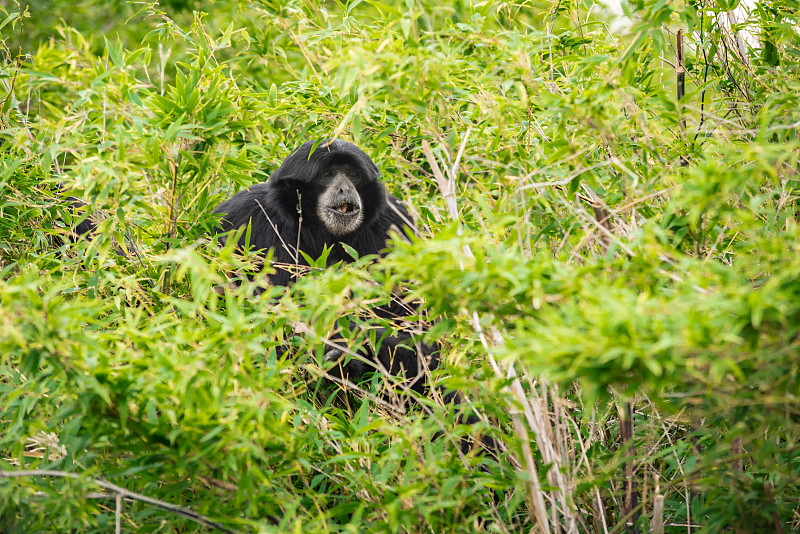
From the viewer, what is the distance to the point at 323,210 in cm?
525

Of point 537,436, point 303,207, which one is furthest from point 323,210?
point 537,436

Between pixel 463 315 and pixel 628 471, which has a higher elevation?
pixel 463 315

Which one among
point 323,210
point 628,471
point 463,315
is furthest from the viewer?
point 323,210

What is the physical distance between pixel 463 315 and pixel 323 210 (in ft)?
8.50

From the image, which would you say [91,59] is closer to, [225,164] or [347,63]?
[225,164]

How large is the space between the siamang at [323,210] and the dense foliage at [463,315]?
1.10 m

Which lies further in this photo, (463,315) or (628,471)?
(628,471)

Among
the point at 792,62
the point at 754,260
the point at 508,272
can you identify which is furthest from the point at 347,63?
the point at 792,62

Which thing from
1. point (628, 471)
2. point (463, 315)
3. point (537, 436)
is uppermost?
point (463, 315)

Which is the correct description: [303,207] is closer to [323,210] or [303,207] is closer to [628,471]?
[323,210]

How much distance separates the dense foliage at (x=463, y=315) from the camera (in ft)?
7.44

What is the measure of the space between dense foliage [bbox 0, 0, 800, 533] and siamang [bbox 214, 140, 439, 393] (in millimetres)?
1103

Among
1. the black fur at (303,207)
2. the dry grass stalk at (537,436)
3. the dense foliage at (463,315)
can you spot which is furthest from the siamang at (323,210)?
the dry grass stalk at (537,436)

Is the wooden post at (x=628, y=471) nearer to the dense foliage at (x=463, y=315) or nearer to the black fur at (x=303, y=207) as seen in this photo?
the dense foliage at (x=463, y=315)
